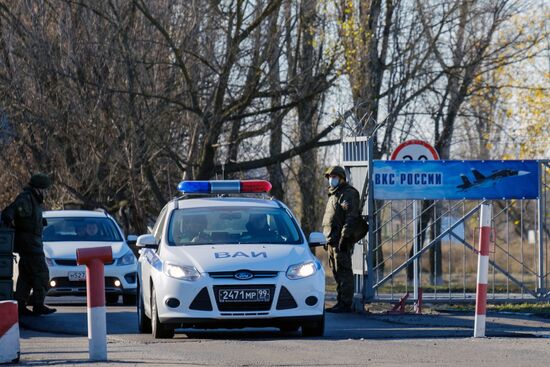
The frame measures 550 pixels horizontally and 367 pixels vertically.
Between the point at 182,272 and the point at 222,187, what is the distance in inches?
106

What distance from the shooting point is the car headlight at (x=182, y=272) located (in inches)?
530

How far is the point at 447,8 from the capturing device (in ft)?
92.1

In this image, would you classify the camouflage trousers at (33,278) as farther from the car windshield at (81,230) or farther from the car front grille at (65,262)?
the car windshield at (81,230)

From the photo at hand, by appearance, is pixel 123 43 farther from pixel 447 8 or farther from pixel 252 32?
pixel 447 8

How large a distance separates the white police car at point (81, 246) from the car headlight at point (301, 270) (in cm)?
720

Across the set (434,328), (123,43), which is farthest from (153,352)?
(123,43)

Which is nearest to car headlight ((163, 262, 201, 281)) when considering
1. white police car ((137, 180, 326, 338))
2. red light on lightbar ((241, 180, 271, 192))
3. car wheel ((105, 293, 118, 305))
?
white police car ((137, 180, 326, 338))

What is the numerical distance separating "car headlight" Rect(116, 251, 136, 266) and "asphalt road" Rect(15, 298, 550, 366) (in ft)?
12.0

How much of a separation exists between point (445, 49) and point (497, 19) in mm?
1289

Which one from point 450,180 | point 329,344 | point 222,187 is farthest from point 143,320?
point 450,180

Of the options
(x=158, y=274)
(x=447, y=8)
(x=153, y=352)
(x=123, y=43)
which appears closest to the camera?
(x=153, y=352)

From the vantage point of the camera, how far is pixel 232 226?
14711 mm

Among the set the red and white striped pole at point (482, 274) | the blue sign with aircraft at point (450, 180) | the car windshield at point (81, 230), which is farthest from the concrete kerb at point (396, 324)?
the car windshield at point (81, 230)

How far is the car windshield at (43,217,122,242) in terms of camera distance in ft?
70.8
